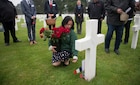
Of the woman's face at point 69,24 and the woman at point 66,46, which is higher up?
the woman's face at point 69,24

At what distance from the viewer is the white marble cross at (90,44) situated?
2.18 m

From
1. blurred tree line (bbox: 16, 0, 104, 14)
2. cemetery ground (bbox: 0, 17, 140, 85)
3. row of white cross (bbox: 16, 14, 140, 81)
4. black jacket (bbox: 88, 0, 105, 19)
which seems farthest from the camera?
blurred tree line (bbox: 16, 0, 104, 14)

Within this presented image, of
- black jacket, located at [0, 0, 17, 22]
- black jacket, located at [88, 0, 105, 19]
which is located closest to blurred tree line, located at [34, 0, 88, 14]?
black jacket, located at [88, 0, 105, 19]

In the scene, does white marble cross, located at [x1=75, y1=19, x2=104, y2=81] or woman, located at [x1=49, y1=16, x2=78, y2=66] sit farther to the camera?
woman, located at [x1=49, y1=16, x2=78, y2=66]

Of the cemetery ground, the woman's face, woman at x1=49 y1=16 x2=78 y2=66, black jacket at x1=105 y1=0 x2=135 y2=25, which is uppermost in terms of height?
black jacket at x1=105 y1=0 x2=135 y2=25

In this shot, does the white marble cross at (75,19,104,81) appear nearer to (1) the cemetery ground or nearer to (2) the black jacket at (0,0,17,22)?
(1) the cemetery ground

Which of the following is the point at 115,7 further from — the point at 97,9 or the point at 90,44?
the point at 97,9

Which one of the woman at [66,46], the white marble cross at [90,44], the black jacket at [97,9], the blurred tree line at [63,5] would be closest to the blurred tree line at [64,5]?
the blurred tree line at [63,5]

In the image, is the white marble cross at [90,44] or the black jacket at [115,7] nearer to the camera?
the white marble cross at [90,44]

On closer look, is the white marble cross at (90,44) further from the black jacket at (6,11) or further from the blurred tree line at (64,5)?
the blurred tree line at (64,5)

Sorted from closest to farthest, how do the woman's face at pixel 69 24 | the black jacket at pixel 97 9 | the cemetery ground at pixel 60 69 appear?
1. the cemetery ground at pixel 60 69
2. the woman's face at pixel 69 24
3. the black jacket at pixel 97 9

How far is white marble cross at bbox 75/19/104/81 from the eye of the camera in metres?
2.18

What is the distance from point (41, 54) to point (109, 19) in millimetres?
1992

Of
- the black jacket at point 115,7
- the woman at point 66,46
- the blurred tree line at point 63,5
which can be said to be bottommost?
the woman at point 66,46
